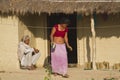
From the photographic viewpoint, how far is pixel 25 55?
16.7 meters

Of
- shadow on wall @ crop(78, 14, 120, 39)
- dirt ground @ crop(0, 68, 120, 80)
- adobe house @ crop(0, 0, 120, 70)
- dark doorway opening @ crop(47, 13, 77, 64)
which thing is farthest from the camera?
dark doorway opening @ crop(47, 13, 77, 64)

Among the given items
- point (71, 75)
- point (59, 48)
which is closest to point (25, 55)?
point (71, 75)

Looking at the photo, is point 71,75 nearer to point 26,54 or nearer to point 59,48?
point 59,48

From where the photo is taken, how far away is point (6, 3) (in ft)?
54.4

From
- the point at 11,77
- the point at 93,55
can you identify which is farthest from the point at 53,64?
the point at 93,55

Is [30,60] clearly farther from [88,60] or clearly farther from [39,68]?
[88,60]

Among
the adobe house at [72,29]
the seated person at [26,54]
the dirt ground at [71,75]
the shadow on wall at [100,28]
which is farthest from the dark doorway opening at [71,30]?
the dirt ground at [71,75]

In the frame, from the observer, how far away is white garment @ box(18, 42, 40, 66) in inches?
656

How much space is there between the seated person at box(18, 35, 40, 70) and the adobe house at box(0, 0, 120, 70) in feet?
0.77

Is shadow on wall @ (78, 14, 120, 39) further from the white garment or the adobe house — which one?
the white garment

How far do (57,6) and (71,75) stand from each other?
8.45 ft

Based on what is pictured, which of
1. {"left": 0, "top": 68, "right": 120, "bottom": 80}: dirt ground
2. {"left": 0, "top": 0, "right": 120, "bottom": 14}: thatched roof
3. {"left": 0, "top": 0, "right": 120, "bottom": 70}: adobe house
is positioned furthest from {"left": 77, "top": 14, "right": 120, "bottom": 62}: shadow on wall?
{"left": 0, "top": 68, "right": 120, "bottom": 80}: dirt ground

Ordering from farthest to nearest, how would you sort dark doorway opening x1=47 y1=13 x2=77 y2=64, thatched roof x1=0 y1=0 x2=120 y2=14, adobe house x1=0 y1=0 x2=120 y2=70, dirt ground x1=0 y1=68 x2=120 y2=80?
dark doorway opening x1=47 y1=13 x2=77 y2=64
adobe house x1=0 y1=0 x2=120 y2=70
thatched roof x1=0 y1=0 x2=120 y2=14
dirt ground x1=0 y1=68 x2=120 y2=80

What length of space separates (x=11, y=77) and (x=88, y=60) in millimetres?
3655
